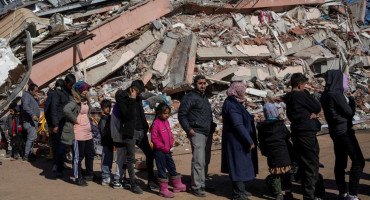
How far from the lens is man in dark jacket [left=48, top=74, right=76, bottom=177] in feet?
21.4

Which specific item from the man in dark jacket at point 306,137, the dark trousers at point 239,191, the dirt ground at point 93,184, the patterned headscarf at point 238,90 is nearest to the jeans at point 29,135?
the dirt ground at point 93,184

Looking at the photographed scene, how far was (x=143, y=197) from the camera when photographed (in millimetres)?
5543

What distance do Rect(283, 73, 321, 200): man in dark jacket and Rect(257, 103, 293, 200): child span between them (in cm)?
25

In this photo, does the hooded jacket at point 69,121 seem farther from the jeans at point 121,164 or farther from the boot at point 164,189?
the boot at point 164,189

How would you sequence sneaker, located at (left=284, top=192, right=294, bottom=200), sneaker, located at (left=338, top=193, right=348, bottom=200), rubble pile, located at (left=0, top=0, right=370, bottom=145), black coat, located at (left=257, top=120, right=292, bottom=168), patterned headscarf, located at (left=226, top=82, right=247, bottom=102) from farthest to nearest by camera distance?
rubble pile, located at (left=0, top=0, right=370, bottom=145)
patterned headscarf, located at (left=226, top=82, right=247, bottom=102)
black coat, located at (left=257, top=120, right=292, bottom=168)
sneaker, located at (left=284, top=192, right=294, bottom=200)
sneaker, located at (left=338, top=193, right=348, bottom=200)

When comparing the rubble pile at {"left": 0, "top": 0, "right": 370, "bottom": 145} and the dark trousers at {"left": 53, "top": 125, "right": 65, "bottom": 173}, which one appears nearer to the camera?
the dark trousers at {"left": 53, "top": 125, "right": 65, "bottom": 173}

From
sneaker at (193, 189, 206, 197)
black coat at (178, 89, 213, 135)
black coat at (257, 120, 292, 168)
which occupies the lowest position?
sneaker at (193, 189, 206, 197)

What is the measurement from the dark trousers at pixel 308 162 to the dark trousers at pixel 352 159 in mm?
351

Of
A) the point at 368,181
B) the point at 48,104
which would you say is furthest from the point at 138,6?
the point at 368,181

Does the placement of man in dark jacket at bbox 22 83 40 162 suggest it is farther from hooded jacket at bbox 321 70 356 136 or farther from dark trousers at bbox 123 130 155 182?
hooded jacket at bbox 321 70 356 136

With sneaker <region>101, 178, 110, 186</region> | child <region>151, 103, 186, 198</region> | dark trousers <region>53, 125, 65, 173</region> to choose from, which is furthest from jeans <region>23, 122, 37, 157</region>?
child <region>151, 103, 186, 198</region>

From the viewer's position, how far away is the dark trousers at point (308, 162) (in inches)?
197

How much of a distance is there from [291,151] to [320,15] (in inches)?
609

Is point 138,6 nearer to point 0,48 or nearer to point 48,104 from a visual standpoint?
point 0,48
